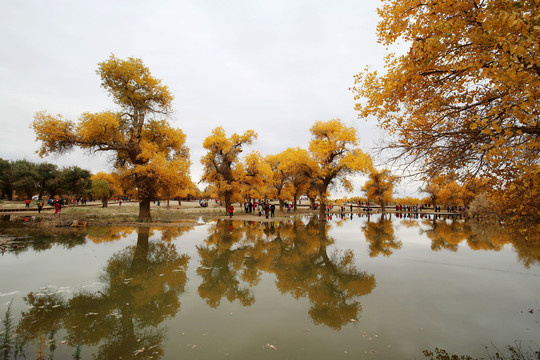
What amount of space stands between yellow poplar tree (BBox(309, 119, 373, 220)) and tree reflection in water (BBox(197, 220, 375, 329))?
49.1 feet

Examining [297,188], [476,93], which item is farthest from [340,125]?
[476,93]

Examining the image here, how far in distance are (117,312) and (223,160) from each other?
99.3 feet

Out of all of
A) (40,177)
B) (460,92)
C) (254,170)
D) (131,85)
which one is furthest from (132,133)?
(40,177)

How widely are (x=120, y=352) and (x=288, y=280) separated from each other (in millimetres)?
4702

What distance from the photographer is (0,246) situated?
10461 millimetres

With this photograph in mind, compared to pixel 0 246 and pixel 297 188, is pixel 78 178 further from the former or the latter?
pixel 0 246

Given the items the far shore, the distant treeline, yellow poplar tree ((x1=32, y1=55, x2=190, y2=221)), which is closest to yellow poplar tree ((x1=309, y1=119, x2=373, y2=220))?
the far shore

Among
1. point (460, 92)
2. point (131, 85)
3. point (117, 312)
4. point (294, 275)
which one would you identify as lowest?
point (294, 275)

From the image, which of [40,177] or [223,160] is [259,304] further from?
[40,177]

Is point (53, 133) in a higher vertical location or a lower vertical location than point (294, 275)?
higher

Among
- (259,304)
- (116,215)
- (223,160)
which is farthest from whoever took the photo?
(223,160)

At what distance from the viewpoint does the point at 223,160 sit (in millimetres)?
34844

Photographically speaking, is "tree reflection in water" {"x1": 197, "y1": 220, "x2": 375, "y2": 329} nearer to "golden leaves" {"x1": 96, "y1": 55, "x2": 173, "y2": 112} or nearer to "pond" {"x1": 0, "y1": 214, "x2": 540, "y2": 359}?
"pond" {"x1": 0, "y1": 214, "x2": 540, "y2": 359}

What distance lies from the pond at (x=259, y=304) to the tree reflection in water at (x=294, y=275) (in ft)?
0.15
